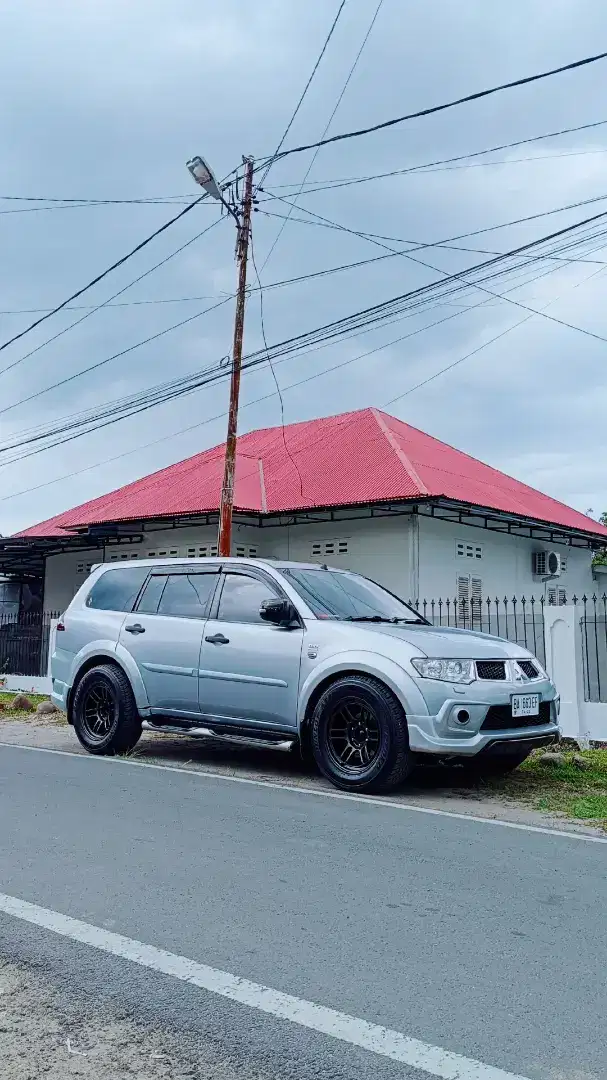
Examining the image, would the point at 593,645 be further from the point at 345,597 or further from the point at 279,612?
the point at 279,612

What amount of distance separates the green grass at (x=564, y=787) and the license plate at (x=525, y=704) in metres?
0.68

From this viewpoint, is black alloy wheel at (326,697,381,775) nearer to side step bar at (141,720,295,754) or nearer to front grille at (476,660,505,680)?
side step bar at (141,720,295,754)

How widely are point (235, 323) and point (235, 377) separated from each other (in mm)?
1085

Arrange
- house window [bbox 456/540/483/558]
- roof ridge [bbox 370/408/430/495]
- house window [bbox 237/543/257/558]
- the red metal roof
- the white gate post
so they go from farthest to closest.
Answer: house window [bbox 237/543/257/558], house window [bbox 456/540/483/558], the red metal roof, roof ridge [bbox 370/408/430/495], the white gate post

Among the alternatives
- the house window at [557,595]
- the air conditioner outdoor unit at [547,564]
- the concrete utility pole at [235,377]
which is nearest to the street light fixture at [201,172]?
the concrete utility pole at [235,377]

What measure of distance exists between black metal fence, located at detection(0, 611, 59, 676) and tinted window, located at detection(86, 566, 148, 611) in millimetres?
9630

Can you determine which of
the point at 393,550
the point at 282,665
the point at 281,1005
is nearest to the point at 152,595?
the point at 282,665

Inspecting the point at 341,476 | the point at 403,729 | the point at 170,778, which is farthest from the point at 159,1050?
the point at 341,476

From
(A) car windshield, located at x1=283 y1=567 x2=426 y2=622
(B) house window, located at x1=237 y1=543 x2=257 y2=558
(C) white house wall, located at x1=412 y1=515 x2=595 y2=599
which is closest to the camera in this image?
(A) car windshield, located at x1=283 y1=567 x2=426 y2=622

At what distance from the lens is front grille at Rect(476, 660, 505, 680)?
7211 millimetres

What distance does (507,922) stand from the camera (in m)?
4.11

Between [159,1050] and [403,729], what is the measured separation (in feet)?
14.1

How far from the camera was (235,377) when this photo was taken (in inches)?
647

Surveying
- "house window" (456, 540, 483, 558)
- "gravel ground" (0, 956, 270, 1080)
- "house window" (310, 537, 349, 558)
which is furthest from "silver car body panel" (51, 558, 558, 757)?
"house window" (456, 540, 483, 558)
